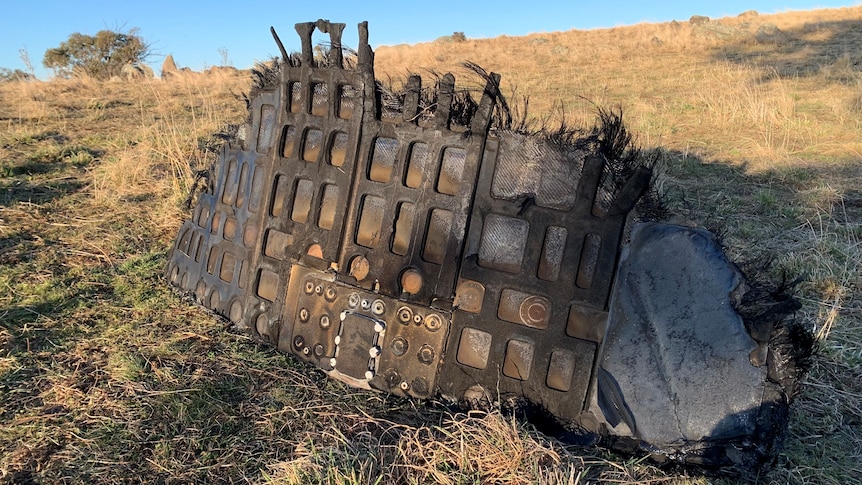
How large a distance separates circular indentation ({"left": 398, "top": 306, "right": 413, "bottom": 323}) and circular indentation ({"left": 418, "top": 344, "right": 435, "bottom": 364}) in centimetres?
15

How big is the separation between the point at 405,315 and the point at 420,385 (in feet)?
1.14

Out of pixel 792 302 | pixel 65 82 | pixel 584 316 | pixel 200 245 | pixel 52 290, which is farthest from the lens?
pixel 65 82

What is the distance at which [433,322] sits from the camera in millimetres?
2623

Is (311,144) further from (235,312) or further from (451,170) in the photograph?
(235,312)

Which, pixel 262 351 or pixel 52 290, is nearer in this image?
pixel 262 351

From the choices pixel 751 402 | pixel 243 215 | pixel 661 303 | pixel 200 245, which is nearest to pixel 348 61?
pixel 243 215

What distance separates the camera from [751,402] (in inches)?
93.6

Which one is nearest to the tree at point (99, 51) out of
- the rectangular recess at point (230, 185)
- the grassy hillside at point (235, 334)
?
the grassy hillside at point (235, 334)

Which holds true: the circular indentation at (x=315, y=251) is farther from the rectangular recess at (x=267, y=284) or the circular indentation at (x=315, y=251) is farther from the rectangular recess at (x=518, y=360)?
the rectangular recess at (x=518, y=360)

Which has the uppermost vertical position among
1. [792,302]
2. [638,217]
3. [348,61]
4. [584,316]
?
[348,61]

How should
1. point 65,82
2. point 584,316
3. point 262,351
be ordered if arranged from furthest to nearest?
point 65,82, point 262,351, point 584,316

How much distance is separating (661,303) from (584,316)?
38cm

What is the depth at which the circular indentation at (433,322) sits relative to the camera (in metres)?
2.62

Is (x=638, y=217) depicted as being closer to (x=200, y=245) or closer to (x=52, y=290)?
(x=200, y=245)
